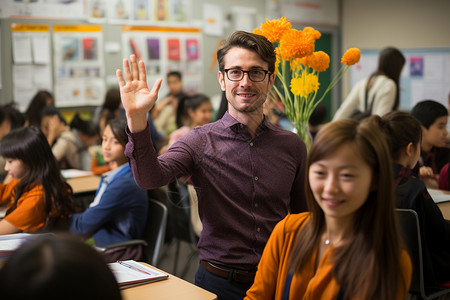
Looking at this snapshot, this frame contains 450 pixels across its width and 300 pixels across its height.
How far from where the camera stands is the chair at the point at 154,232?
2709 millimetres

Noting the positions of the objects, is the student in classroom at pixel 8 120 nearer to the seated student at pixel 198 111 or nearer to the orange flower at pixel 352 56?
the seated student at pixel 198 111

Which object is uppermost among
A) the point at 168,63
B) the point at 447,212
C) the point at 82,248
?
the point at 168,63

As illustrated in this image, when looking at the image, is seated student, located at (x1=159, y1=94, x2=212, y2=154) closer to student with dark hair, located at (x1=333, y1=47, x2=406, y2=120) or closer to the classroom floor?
the classroom floor

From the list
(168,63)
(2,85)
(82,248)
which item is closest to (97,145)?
(2,85)

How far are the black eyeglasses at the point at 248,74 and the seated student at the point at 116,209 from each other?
3.50ft

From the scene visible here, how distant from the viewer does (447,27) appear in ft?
23.7

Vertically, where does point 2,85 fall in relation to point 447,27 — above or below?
below

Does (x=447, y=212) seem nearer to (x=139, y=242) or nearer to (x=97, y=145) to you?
(x=139, y=242)

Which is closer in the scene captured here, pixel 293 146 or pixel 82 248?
pixel 82 248

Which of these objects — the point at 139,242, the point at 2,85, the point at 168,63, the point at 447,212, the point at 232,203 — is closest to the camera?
the point at 232,203

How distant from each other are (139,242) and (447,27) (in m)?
6.05

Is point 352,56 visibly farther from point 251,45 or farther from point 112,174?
point 112,174

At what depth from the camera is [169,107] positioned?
6.21 m

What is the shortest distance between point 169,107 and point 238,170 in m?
4.48
